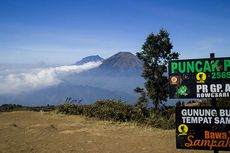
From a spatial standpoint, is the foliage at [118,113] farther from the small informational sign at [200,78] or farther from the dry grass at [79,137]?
the small informational sign at [200,78]

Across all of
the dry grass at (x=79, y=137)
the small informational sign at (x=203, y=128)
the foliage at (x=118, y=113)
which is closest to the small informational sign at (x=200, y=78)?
the small informational sign at (x=203, y=128)

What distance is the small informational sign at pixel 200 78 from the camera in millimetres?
10125

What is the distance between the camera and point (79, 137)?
1539 centimetres

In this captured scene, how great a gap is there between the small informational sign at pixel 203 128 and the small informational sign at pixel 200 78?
45cm

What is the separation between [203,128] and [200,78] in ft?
4.71

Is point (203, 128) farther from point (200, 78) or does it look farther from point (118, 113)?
point (118, 113)

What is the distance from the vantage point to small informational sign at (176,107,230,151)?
10148 millimetres

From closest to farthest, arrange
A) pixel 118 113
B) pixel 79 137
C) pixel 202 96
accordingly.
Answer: pixel 202 96, pixel 79 137, pixel 118 113

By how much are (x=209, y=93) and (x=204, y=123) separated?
0.87m

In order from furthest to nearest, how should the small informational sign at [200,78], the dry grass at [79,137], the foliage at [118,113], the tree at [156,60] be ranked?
the tree at [156,60] → the foliage at [118,113] → the dry grass at [79,137] → the small informational sign at [200,78]

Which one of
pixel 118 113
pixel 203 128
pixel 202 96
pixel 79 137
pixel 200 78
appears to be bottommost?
pixel 79 137

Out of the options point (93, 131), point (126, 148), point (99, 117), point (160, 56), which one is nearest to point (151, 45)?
point (160, 56)

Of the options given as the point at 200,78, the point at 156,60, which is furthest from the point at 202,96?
the point at 156,60

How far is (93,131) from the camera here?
16719 mm
